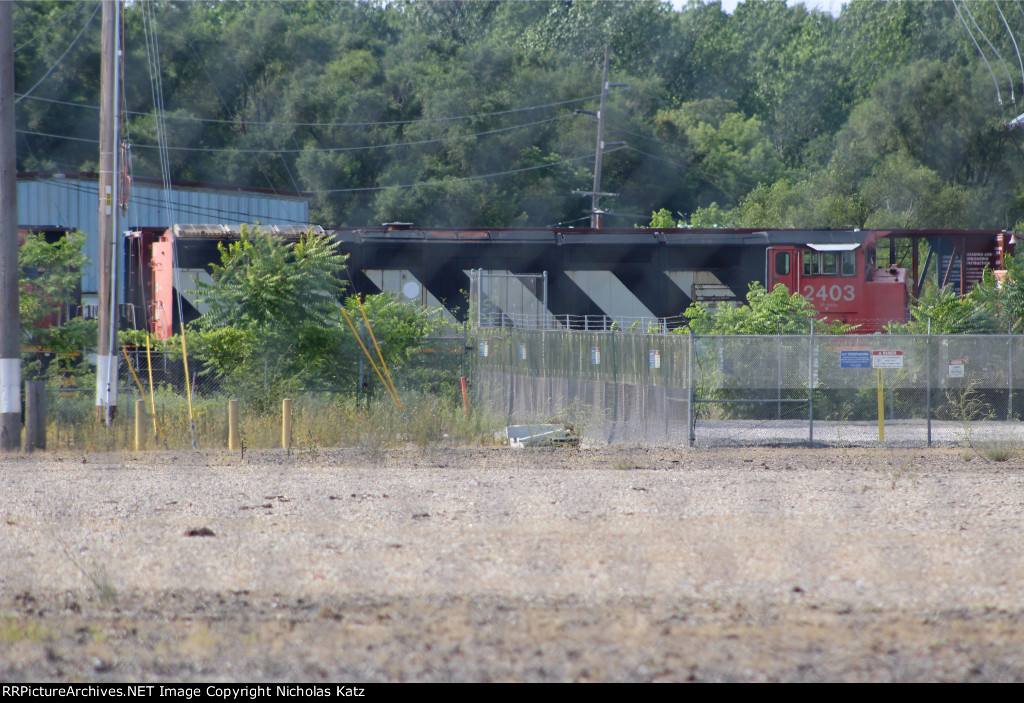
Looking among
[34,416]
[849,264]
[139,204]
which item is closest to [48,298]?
[34,416]

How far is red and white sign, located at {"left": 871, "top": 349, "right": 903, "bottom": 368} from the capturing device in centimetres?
1683

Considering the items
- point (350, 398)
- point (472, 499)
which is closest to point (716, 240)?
point (350, 398)

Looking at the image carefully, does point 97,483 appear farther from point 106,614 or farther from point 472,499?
point 106,614

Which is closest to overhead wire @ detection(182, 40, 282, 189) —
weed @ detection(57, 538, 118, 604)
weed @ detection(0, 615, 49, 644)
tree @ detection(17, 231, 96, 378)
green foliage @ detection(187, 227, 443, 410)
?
tree @ detection(17, 231, 96, 378)

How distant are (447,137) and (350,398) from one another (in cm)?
3817

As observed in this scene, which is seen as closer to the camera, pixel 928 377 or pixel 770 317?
pixel 928 377

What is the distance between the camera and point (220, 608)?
22.1ft

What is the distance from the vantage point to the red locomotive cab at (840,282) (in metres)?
27.1

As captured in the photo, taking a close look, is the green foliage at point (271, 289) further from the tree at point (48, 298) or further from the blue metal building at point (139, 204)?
the blue metal building at point (139, 204)

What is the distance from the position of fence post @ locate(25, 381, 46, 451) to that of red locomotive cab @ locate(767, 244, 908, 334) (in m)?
18.6

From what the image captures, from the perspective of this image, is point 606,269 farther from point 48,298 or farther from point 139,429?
point 139,429

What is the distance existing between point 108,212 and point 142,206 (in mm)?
21281

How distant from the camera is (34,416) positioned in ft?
51.7

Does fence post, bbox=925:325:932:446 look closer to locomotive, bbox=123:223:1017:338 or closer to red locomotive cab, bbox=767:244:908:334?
locomotive, bbox=123:223:1017:338
